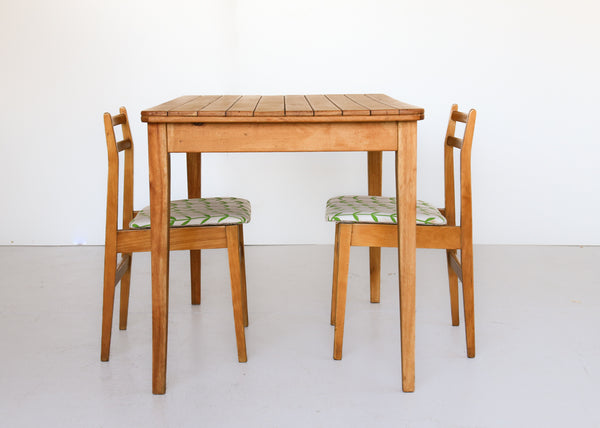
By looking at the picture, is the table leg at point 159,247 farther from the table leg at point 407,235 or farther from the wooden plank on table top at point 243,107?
the table leg at point 407,235

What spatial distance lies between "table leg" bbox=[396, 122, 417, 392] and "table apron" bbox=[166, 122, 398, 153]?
47 mm

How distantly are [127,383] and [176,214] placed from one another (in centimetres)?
61

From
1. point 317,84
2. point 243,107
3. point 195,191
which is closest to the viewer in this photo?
point 243,107

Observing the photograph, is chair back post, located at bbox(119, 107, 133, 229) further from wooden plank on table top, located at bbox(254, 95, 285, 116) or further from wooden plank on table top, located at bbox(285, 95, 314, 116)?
wooden plank on table top, located at bbox(285, 95, 314, 116)

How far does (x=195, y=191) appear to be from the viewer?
289cm

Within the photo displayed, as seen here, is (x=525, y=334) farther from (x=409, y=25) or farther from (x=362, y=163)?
(x=409, y=25)

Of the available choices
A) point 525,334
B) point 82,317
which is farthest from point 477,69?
point 82,317

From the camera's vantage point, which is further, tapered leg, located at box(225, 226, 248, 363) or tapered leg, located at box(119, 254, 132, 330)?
tapered leg, located at box(119, 254, 132, 330)

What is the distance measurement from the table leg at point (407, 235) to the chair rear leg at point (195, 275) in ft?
3.52

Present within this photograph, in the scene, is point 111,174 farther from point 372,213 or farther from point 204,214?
point 372,213

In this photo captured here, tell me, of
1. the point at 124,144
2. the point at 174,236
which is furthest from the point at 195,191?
the point at 174,236

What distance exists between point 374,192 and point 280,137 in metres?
0.97

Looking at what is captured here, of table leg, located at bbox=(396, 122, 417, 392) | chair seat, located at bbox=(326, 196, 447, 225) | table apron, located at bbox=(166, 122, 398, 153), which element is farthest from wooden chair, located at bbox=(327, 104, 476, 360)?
table apron, located at bbox=(166, 122, 398, 153)

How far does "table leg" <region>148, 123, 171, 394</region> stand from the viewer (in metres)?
2.05
